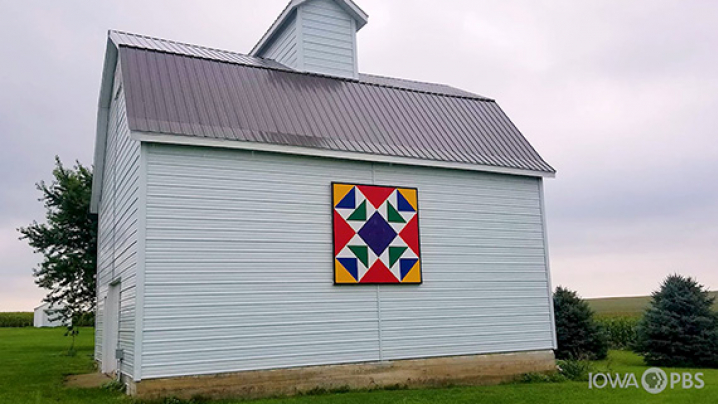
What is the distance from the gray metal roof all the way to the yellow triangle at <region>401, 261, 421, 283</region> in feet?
7.13

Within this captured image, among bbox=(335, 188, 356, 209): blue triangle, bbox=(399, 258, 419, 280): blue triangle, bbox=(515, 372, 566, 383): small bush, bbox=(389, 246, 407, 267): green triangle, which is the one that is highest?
bbox=(335, 188, 356, 209): blue triangle

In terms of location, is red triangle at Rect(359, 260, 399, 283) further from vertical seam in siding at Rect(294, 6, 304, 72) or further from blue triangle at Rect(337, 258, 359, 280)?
vertical seam in siding at Rect(294, 6, 304, 72)

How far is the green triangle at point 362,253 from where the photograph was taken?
447 inches

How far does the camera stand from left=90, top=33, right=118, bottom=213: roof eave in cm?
1305

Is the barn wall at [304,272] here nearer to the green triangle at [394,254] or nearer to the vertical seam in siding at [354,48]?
the green triangle at [394,254]

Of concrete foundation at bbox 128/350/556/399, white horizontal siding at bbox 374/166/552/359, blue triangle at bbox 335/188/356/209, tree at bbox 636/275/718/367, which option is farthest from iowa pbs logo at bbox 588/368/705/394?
blue triangle at bbox 335/188/356/209

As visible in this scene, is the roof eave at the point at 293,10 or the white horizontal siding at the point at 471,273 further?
the roof eave at the point at 293,10

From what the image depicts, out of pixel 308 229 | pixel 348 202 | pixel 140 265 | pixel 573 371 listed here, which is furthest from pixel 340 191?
pixel 573 371

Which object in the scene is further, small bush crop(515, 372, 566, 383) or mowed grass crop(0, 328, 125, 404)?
small bush crop(515, 372, 566, 383)

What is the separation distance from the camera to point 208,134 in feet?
33.7

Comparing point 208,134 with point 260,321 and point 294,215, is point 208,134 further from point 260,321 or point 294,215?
point 260,321

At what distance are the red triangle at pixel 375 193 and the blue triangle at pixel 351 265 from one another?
Result: 117 centimetres

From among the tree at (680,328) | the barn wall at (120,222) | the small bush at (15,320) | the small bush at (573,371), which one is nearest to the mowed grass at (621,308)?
the tree at (680,328)

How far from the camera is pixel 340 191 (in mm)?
11445
